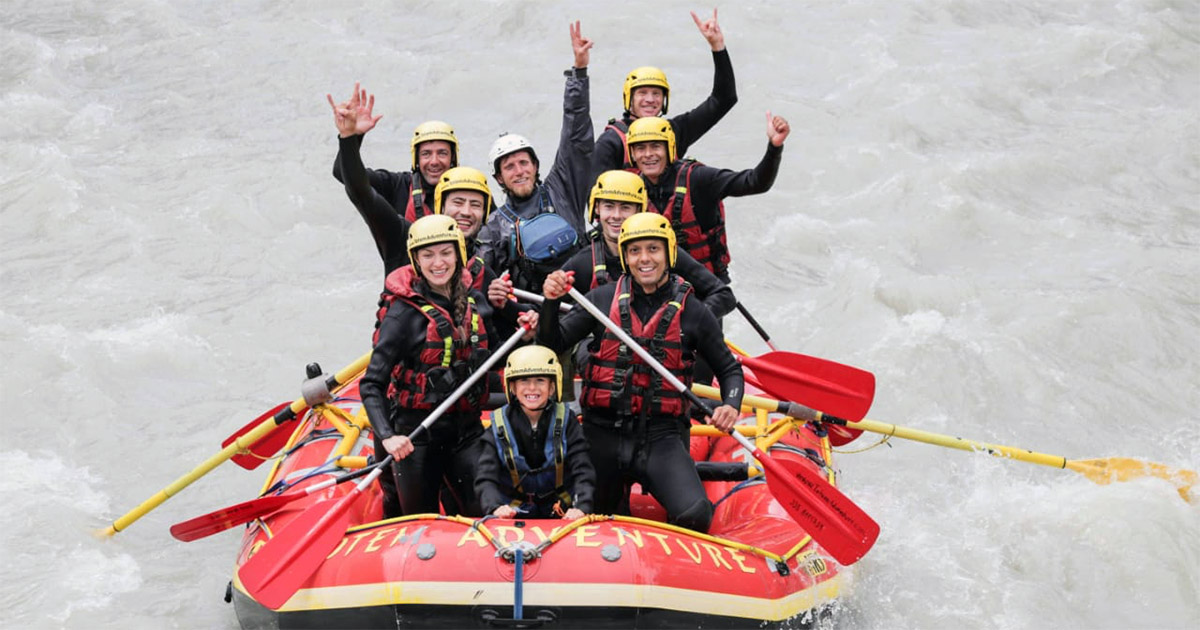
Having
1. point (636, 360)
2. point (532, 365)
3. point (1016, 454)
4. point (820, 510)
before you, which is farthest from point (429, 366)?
point (1016, 454)

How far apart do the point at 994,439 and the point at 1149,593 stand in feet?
6.47

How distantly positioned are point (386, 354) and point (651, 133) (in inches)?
71.7

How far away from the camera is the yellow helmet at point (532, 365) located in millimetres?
5574

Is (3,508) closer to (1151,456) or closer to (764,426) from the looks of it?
(764,426)

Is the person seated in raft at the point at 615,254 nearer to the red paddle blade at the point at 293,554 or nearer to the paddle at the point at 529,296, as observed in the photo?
the paddle at the point at 529,296

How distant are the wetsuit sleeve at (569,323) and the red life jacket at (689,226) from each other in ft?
3.42

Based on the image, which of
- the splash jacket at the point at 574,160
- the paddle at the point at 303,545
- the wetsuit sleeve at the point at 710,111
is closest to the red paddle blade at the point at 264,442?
the paddle at the point at 303,545

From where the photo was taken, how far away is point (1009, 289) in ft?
35.4

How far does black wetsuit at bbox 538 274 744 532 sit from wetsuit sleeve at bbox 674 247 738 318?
0.91ft

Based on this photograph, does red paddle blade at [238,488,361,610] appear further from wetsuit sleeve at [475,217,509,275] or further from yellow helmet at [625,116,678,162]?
yellow helmet at [625,116,678,162]

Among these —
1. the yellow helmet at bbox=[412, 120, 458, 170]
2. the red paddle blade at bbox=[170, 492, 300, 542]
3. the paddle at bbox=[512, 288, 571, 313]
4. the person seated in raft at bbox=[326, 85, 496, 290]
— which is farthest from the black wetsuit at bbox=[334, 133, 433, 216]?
the red paddle blade at bbox=[170, 492, 300, 542]

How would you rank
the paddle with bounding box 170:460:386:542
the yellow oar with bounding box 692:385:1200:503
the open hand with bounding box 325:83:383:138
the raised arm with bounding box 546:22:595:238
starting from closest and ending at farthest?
the paddle with bounding box 170:460:386:542 < the open hand with bounding box 325:83:383:138 < the yellow oar with bounding box 692:385:1200:503 < the raised arm with bounding box 546:22:595:238

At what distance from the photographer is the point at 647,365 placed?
18.9 ft

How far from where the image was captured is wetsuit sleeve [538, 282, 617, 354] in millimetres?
5785
